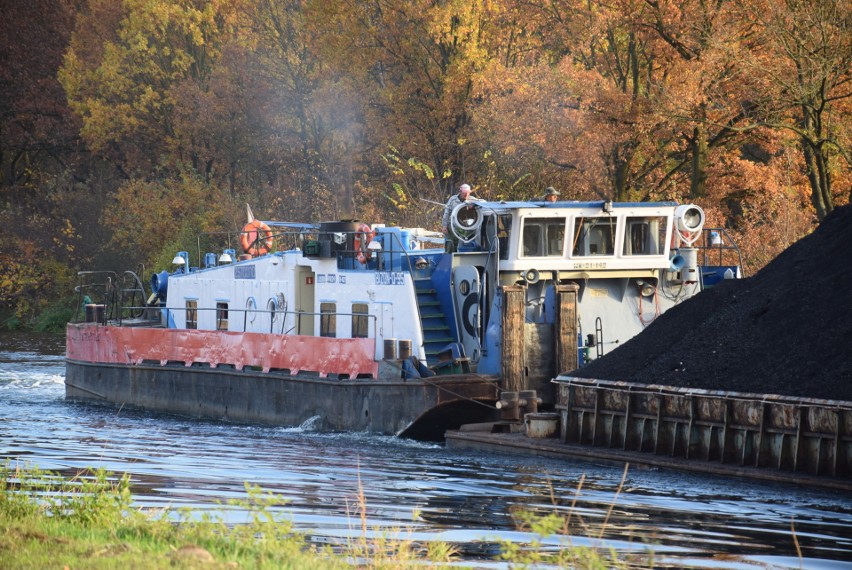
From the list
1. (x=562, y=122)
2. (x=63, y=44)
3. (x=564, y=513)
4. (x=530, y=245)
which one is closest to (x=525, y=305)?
(x=530, y=245)

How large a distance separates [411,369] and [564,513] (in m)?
9.03

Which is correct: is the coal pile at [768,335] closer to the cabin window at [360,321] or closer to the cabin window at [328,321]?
the cabin window at [360,321]

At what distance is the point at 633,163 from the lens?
1710 inches

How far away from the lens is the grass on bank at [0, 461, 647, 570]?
37.3ft

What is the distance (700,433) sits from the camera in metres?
20.4

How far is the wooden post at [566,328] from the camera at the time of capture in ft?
82.2

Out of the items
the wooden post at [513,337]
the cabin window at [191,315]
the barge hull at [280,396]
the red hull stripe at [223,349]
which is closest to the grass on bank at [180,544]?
the barge hull at [280,396]

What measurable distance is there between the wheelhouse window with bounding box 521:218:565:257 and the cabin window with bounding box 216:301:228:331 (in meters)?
8.81

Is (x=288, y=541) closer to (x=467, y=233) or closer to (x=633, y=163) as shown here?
(x=467, y=233)

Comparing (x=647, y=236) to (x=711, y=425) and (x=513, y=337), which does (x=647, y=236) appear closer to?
(x=513, y=337)

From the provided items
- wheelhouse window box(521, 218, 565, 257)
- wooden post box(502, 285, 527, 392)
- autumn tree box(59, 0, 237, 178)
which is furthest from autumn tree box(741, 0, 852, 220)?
autumn tree box(59, 0, 237, 178)

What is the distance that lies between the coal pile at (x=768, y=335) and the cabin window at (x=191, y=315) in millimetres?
12826

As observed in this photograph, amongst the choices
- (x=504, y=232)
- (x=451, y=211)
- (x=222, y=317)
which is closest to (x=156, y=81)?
(x=222, y=317)

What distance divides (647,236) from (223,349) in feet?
31.6
